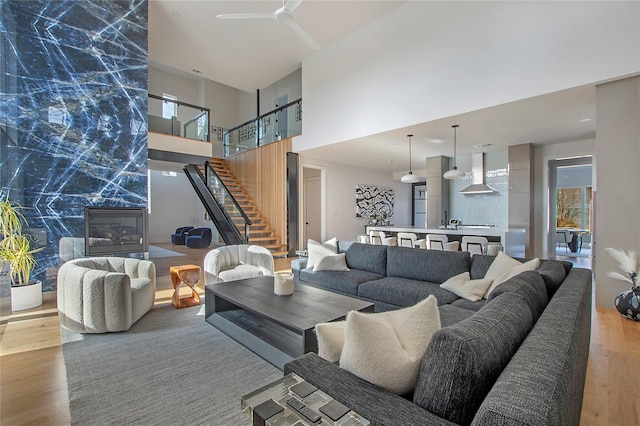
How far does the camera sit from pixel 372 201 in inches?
414

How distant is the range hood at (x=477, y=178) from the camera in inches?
306

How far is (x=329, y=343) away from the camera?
4.02ft

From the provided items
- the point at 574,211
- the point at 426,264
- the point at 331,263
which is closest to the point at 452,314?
the point at 426,264

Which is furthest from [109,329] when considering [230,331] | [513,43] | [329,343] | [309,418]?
[513,43]

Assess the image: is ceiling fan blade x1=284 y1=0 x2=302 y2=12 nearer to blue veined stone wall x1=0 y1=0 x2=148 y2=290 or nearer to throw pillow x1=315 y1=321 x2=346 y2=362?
blue veined stone wall x1=0 y1=0 x2=148 y2=290

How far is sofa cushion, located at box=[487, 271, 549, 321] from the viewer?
1.47 m

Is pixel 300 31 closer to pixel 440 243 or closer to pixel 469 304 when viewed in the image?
pixel 440 243

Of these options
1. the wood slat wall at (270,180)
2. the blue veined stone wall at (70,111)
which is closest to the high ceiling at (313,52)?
the wood slat wall at (270,180)

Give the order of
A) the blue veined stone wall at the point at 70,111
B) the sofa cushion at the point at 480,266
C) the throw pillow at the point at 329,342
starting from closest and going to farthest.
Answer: the throw pillow at the point at 329,342, the sofa cushion at the point at 480,266, the blue veined stone wall at the point at 70,111

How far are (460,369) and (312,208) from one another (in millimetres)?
8899

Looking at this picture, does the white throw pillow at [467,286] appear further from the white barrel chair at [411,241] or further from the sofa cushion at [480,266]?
the white barrel chair at [411,241]

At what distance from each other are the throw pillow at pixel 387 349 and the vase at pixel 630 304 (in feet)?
12.4

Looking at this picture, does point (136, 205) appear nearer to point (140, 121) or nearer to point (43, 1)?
point (140, 121)

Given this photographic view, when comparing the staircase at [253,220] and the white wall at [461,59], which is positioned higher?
the white wall at [461,59]
